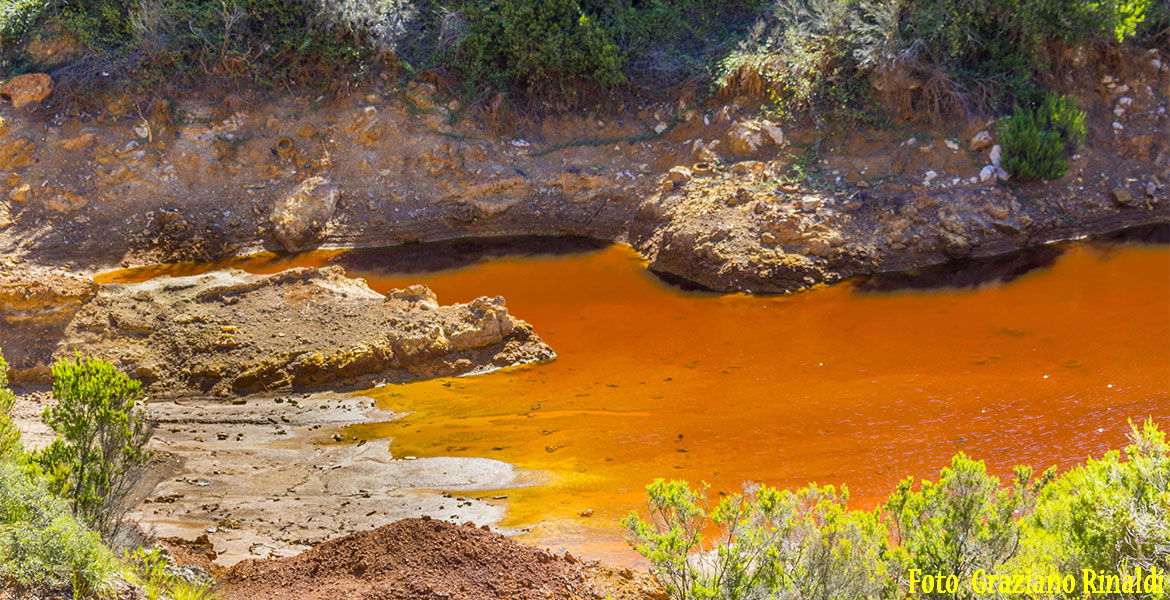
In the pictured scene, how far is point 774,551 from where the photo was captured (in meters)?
4.29

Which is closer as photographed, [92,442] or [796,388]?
[92,442]

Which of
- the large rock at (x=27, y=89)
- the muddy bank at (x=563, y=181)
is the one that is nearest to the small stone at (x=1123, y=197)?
the muddy bank at (x=563, y=181)

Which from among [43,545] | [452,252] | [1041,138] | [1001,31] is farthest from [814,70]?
[43,545]

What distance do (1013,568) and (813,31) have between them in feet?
34.2

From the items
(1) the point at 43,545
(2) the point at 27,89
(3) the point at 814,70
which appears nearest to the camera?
(1) the point at 43,545

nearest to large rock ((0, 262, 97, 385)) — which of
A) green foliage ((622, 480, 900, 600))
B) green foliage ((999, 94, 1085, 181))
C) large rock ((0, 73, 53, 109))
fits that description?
large rock ((0, 73, 53, 109))

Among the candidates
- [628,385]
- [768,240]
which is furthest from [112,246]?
[768,240]

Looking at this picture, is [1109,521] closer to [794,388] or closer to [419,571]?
[419,571]

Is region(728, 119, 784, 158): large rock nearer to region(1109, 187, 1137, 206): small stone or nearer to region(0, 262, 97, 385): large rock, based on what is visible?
region(1109, 187, 1137, 206): small stone

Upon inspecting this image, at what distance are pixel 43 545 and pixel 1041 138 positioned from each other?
1171cm

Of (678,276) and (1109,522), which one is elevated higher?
(1109,522)

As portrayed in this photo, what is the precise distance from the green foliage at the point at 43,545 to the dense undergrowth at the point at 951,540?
2.67m

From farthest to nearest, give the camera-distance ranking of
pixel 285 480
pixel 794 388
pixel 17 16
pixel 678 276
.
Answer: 1. pixel 17 16
2. pixel 678 276
3. pixel 794 388
4. pixel 285 480

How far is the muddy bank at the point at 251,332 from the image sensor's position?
8305 millimetres
